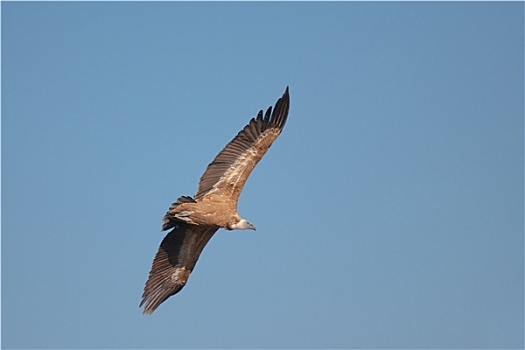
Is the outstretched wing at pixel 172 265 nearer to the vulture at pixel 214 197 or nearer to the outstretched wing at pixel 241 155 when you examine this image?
the vulture at pixel 214 197

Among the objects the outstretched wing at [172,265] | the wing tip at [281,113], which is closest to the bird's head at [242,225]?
the outstretched wing at [172,265]

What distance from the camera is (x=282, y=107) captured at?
20703 mm

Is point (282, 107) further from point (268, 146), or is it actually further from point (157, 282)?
point (157, 282)

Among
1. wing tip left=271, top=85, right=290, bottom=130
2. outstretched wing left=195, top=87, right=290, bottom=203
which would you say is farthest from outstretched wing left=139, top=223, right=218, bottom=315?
wing tip left=271, top=85, right=290, bottom=130

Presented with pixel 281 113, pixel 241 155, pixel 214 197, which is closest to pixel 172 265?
pixel 214 197

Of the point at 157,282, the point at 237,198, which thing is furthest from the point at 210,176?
the point at 157,282

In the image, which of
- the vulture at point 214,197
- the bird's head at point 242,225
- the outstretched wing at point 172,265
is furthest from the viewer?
the outstretched wing at point 172,265

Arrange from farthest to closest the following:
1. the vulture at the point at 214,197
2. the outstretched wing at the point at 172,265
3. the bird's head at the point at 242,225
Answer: the outstretched wing at the point at 172,265 → the vulture at the point at 214,197 → the bird's head at the point at 242,225

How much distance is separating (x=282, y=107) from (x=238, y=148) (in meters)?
1.16

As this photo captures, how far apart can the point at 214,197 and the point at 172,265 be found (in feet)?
5.53

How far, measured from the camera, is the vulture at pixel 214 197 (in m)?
20.0

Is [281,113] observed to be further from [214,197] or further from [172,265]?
[172,265]

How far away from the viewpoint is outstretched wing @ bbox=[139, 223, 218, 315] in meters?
20.4

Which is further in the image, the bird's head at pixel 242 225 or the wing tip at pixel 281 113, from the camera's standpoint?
the wing tip at pixel 281 113
